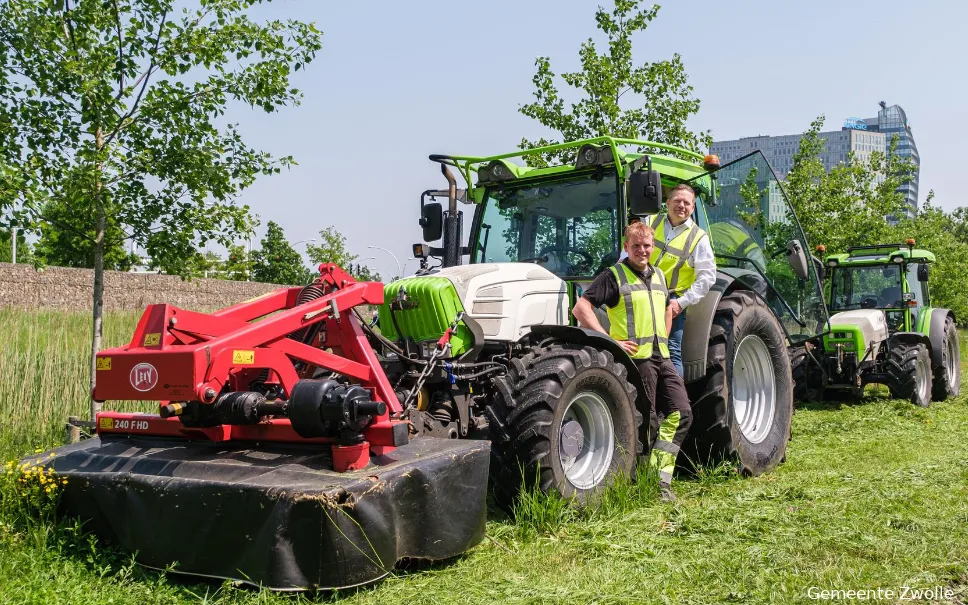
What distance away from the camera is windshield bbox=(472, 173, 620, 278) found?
6113 mm

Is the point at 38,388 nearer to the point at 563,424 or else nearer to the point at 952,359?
the point at 563,424

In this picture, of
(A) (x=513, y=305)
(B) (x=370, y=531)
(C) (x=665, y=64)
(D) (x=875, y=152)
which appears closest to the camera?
(B) (x=370, y=531)

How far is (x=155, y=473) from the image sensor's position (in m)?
3.99

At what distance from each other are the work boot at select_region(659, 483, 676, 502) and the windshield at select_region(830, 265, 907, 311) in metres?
8.83

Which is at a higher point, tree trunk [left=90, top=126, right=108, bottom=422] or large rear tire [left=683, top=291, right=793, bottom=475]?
tree trunk [left=90, top=126, right=108, bottom=422]

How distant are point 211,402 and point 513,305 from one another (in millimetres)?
2192

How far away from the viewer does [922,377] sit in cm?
1184

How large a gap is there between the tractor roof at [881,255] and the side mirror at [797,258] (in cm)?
646

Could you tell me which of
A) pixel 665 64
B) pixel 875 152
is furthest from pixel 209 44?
pixel 875 152

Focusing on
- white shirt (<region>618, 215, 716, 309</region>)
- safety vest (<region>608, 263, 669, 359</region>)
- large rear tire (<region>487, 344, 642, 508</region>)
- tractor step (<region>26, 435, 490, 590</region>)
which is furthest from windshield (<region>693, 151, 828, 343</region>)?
tractor step (<region>26, 435, 490, 590</region>)

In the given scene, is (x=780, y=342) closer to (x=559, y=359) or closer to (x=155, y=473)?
(x=559, y=359)

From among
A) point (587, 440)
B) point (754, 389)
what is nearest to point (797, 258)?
point (754, 389)

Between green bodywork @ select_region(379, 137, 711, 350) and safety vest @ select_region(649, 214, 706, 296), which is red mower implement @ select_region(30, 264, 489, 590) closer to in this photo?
green bodywork @ select_region(379, 137, 711, 350)

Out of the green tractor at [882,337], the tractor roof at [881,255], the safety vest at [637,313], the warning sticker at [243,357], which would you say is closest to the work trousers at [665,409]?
the safety vest at [637,313]
